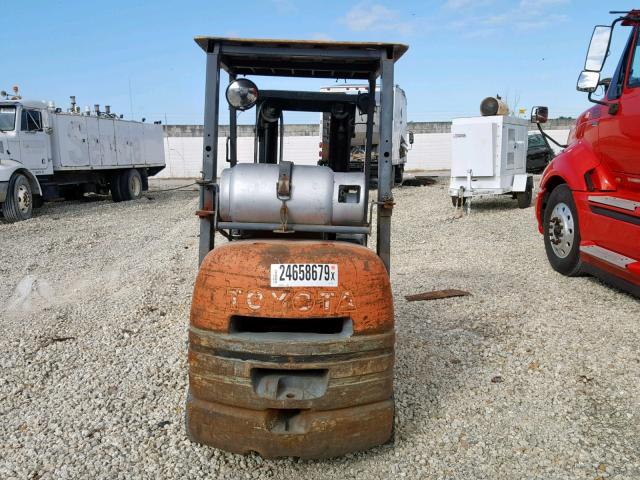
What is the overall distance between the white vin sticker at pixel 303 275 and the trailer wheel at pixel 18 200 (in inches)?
471

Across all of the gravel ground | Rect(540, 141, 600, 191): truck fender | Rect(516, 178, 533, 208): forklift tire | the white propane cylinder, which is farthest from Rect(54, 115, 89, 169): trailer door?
the white propane cylinder

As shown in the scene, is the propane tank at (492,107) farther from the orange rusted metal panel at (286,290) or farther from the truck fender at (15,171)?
the orange rusted metal panel at (286,290)

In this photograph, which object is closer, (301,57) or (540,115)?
(301,57)

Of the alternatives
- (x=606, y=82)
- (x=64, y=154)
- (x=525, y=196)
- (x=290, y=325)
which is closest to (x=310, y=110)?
(x=290, y=325)

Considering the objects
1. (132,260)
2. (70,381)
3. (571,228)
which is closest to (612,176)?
(571,228)

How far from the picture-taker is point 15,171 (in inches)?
526

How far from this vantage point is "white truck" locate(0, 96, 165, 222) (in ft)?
44.3

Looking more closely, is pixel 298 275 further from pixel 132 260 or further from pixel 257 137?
pixel 132 260

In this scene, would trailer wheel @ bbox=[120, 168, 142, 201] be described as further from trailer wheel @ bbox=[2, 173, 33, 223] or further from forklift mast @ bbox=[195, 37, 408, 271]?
forklift mast @ bbox=[195, 37, 408, 271]

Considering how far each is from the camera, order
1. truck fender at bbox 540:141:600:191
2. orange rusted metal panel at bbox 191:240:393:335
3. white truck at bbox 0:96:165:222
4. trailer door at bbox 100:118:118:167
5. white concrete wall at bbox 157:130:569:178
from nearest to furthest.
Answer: orange rusted metal panel at bbox 191:240:393:335
truck fender at bbox 540:141:600:191
white truck at bbox 0:96:165:222
trailer door at bbox 100:118:118:167
white concrete wall at bbox 157:130:569:178

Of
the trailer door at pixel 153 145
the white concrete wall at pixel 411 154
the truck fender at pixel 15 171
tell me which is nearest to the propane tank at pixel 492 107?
the truck fender at pixel 15 171

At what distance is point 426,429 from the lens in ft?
11.6

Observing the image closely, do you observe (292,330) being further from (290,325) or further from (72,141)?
(72,141)

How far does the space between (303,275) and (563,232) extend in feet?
15.7
